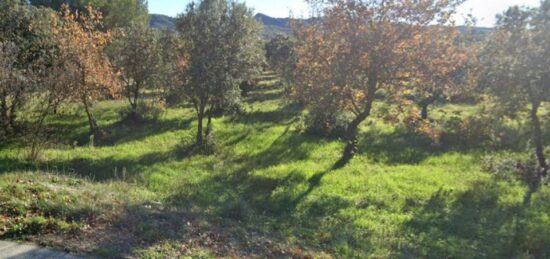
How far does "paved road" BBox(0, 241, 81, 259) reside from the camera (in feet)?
23.1

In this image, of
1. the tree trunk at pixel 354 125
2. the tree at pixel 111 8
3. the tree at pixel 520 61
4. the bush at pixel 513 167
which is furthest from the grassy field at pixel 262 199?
the tree at pixel 111 8

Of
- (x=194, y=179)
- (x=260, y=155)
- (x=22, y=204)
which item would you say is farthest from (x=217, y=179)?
(x=22, y=204)

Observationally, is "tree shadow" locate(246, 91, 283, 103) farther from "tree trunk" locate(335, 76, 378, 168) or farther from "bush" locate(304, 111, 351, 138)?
"tree trunk" locate(335, 76, 378, 168)

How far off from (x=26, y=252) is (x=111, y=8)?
158 feet

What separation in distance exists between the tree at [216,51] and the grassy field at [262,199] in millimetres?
2589

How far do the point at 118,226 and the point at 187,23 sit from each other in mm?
14228

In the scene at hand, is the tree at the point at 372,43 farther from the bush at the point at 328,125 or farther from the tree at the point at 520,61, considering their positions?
the bush at the point at 328,125

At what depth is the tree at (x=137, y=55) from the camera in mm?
26938

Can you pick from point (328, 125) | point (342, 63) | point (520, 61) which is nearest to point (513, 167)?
point (520, 61)

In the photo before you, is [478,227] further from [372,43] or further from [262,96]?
[262,96]

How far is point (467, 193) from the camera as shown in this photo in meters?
15.4

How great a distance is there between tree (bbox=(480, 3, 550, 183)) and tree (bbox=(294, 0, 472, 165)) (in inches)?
69.8

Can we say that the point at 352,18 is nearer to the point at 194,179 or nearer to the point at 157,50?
the point at 194,179

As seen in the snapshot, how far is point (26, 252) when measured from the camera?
7184 mm
